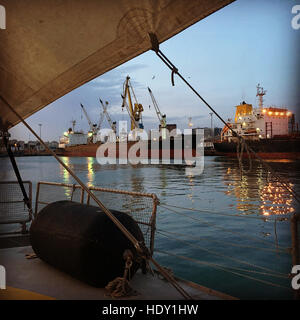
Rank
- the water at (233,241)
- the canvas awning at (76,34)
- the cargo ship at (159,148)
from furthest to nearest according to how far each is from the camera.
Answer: the cargo ship at (159,148), the water at (233,241), the canvas awning at (76,34)

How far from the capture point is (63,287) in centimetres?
400

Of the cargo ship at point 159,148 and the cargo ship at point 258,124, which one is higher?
the cargo ship at point 258,124

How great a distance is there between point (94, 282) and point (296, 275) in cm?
253

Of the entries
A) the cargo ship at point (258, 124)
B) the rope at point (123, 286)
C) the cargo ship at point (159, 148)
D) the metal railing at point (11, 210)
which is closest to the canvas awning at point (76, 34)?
the rope at point (123, 286)

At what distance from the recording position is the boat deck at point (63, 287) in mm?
3789

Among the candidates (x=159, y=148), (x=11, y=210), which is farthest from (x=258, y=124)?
(x=11, y=210)

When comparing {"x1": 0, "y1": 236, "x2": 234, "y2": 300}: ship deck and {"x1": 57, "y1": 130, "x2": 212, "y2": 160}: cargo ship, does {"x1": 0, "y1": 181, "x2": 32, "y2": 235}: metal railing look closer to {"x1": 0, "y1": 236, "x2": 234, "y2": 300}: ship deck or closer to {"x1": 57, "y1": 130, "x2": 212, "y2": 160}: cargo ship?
{"x1": 0, "y1": 236, "x2": 234, "y2": 300}: ship deck

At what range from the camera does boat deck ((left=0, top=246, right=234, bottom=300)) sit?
379 cm

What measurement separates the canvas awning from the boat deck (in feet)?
9.41

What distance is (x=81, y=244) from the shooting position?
398 centimetres

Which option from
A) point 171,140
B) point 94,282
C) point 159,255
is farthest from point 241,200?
point 171,140

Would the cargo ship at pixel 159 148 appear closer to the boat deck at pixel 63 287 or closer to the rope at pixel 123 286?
the boat deck at pixel 63 287
